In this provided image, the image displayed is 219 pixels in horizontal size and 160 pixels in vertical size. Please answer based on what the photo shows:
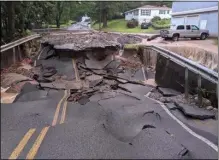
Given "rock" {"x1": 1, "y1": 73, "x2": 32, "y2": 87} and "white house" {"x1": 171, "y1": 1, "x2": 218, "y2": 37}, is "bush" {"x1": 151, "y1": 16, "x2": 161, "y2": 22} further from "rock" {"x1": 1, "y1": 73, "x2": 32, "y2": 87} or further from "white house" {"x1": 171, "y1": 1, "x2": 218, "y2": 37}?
"rock" {"x1": 1, "y1": 73, "x2": 32, "y2": 87}

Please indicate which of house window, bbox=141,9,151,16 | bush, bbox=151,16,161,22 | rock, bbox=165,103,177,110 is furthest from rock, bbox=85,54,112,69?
house window, bbox=141,9,151,16

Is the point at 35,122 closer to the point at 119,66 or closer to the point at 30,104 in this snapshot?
the point at 30,104

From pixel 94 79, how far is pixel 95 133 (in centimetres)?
791

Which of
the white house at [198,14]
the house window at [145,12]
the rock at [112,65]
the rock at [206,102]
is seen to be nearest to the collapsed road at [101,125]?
the rock at [206,102]

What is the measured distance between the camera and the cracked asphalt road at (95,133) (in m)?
5.09

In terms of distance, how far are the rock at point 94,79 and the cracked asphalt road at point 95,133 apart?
165 inches

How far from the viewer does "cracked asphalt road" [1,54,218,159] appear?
5.09 metres

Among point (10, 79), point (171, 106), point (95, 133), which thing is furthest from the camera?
point (10, 79)

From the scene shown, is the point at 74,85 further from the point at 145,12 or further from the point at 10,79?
the point at 145,12

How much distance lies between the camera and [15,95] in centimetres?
979

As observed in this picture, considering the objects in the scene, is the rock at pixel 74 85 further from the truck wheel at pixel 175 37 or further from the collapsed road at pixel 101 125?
the truck wheel at pixel 175 37

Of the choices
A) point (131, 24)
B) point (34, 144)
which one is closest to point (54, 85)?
point (34, 144)

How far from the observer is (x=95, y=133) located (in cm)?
608

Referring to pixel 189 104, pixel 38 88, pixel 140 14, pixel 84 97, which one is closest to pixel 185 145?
pixel 189 104
